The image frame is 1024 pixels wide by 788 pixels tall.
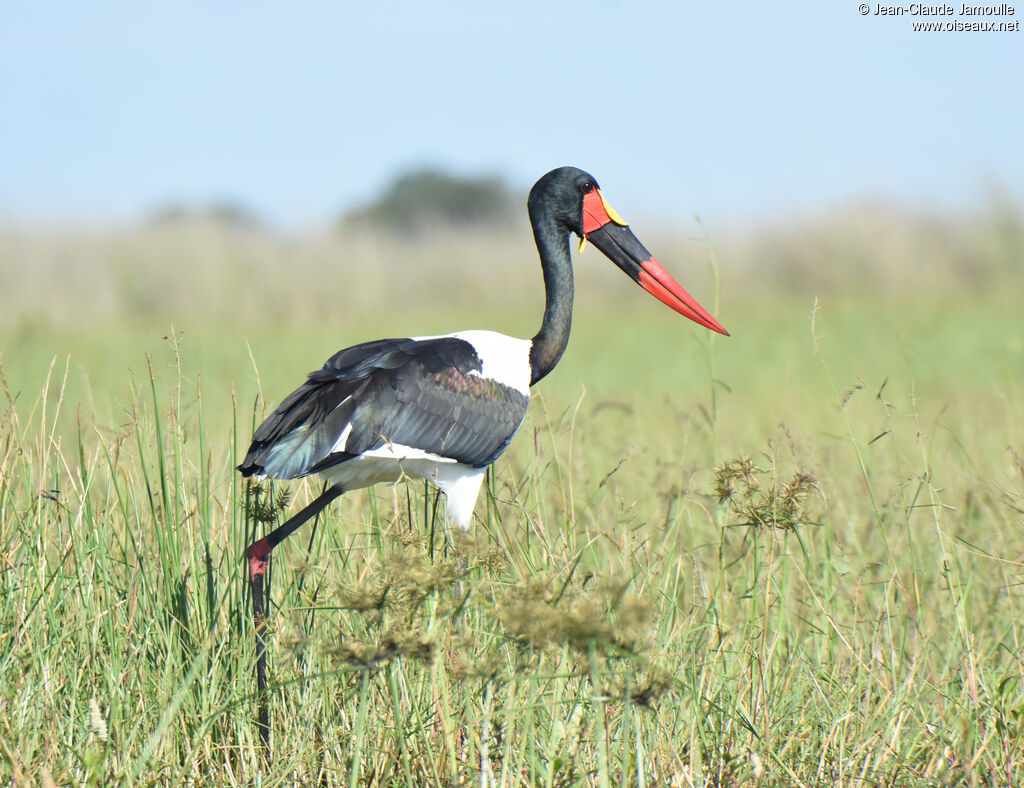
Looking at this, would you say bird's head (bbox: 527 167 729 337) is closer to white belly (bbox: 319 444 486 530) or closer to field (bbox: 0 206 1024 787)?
field (bbox: 0 206 1024 787)

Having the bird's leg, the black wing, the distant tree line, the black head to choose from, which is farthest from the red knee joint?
the distant tree line

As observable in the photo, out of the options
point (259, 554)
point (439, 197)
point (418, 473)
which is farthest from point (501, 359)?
point (439, 197)

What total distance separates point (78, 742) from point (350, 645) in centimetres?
84

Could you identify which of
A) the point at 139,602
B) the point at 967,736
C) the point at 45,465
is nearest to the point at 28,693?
the point at 139,602

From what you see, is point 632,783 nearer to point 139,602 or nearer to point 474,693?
point 474,693

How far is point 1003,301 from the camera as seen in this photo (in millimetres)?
14391

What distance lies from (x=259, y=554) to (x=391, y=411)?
0.58m

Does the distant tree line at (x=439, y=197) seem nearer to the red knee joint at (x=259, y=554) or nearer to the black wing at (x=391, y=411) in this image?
the black wing at (x=391, y=411)

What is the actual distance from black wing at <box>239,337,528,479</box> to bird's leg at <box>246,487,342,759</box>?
0.36ft

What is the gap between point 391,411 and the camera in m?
3.40

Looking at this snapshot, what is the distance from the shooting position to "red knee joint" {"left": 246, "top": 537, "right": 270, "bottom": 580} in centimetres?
303

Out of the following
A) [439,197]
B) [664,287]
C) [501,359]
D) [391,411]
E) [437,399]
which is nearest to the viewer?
[391,411]

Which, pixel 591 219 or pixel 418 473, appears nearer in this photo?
pixel 418 473

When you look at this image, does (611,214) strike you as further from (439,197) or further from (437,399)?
(439,197)
